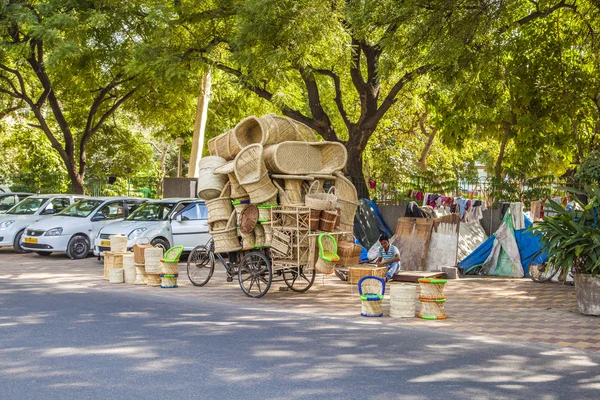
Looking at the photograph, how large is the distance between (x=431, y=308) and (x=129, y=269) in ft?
22.0

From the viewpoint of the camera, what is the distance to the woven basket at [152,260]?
570 inches

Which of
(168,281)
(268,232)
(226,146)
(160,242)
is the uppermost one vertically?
(226,146)

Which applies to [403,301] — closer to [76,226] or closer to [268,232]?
[268,232]

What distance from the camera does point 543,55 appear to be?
20.8 meters

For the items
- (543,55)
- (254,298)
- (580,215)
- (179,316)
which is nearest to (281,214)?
(254,298)

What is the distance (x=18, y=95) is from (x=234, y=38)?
12.3 m

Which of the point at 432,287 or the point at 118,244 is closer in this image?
the point at 432,287

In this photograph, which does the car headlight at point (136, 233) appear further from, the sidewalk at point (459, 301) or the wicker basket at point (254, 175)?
the wicker basket at point (254, 175)

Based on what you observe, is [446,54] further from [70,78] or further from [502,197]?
[70,78]

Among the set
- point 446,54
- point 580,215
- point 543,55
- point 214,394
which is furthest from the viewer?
point 543,55

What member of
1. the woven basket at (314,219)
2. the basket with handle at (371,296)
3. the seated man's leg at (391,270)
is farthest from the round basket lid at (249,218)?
the seated man's leg at (391,270)

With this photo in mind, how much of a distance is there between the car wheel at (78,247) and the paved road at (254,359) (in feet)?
28.4

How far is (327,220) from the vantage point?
496 inches

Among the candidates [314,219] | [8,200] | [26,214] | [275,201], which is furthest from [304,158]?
[8,200]
